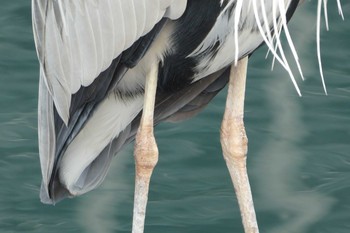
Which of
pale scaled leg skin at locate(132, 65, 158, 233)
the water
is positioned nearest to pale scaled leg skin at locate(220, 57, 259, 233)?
pale scaled leg skin at locate(132, 65, 158, 233)

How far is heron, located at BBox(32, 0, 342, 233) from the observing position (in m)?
3.32

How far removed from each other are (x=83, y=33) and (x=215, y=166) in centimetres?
123

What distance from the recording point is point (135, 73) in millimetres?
3545

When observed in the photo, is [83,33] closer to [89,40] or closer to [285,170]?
[89,40]

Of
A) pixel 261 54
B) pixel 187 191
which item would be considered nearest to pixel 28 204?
pixel 187 191

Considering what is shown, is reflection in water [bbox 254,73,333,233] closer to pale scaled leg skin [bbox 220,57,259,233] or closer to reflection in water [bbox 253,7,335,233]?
reflection in water [bbox 253,7,335,233]

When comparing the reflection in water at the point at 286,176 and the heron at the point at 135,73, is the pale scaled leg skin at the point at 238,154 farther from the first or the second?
the reflection in water at the point at 286,176

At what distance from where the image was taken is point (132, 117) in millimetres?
3736

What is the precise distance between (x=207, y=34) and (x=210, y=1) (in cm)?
11

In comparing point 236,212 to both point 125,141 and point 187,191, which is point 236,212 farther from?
point 125,141

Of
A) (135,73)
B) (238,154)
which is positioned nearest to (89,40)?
(135,73)

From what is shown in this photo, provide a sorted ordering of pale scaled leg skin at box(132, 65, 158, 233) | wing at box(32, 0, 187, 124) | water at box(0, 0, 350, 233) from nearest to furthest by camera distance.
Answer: wing at box(32, 0, 187, 124), pale scaled leg skin at box(132, 65, 158, 233), water at box(0, 0, 350, 233)

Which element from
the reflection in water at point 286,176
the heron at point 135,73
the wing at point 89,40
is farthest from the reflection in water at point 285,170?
the wing at point 89,40

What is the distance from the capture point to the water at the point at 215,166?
416cm
